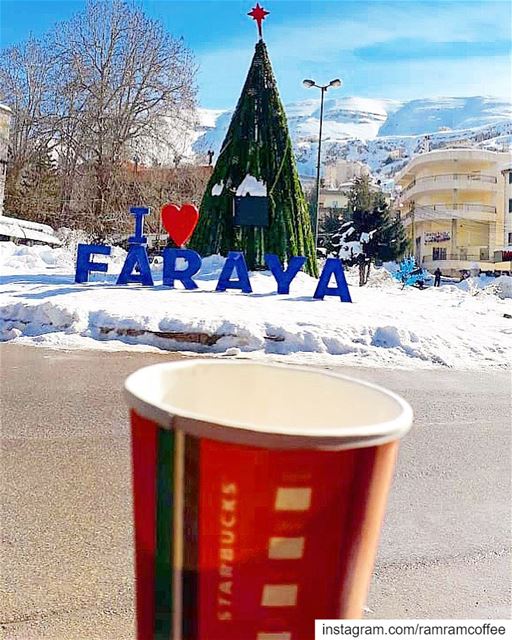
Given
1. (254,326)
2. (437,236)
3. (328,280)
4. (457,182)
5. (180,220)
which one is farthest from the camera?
(437,236)

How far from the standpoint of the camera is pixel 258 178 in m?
14.2

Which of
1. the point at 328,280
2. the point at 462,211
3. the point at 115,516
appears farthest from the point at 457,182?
the point at 115,516

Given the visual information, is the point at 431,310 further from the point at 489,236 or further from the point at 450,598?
the point at 489,236

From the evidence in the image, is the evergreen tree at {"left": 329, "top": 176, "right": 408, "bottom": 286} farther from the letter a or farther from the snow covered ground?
the snow covered ground

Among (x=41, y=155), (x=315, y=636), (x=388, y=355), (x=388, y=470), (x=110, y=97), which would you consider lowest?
(x=388, y=355)

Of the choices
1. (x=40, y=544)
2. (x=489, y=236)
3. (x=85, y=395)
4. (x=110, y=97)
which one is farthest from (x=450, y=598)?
(x=489, y=236)

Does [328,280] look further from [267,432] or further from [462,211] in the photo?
[462,211]

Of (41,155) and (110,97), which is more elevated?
(110,97)

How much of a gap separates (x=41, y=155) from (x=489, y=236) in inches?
1700

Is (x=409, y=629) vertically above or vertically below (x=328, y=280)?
below

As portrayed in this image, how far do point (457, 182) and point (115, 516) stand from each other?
61774 mm

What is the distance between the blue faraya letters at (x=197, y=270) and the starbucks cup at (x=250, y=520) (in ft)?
35.4

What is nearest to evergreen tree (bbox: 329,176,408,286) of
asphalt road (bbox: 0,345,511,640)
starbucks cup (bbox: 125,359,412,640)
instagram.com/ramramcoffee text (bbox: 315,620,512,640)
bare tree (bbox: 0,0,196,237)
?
bare tree (bbox: 0,0,196,237)

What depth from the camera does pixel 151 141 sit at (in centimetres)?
3397
